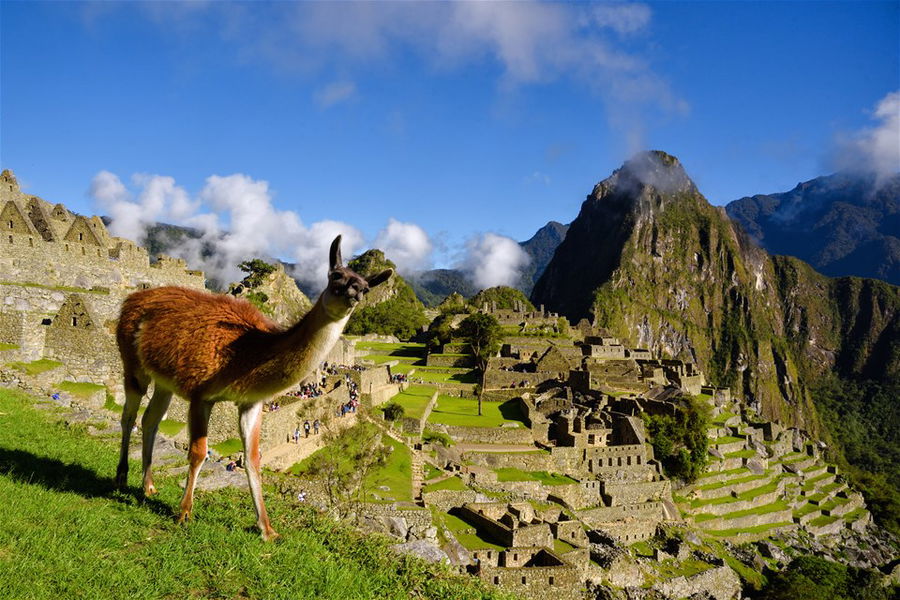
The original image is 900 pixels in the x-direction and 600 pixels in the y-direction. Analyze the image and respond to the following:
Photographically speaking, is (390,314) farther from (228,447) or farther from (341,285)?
(341,285)

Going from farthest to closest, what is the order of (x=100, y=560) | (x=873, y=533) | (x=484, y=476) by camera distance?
1. (x=873, y=533)
2. (x=484, y=476)
3. (x=100, y=560)

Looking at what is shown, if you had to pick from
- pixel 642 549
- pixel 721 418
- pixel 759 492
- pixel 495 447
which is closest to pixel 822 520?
pixel 759 492

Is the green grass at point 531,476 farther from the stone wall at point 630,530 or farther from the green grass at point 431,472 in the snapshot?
the green grass at point 431,472

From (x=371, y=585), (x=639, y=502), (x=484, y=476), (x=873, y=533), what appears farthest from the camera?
(x=873, y=533)

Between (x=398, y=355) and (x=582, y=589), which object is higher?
(x=398, y=355)

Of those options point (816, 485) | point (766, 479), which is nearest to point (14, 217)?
point (766, 479)

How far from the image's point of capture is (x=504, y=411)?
102 feet

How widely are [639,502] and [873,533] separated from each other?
29633 millimetres

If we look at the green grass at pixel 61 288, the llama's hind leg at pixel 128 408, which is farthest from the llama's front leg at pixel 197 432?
the green grass at pixel 61 288

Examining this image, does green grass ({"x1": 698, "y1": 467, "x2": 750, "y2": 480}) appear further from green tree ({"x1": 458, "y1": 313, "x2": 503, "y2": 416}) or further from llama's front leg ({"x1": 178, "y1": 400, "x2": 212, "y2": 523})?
llama's front leg ({"x1": 178, "y1": 400, "x2": 212, "y2": 523})

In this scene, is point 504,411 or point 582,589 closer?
point 582,589

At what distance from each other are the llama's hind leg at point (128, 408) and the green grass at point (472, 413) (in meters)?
21.9

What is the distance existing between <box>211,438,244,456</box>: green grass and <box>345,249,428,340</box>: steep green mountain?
35449 mm

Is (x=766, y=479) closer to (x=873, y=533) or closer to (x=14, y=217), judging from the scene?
(x=873, y=533)
